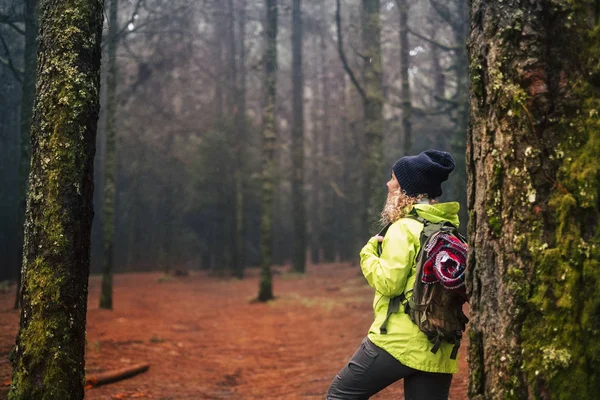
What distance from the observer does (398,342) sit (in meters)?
3.05

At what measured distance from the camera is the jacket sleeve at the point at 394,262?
9.98 ft

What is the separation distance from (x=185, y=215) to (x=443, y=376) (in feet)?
79.5

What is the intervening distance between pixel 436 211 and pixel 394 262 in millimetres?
448

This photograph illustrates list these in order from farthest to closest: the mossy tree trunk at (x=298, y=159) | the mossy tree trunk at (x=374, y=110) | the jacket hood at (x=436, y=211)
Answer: the mossy tree trunk at (x=298, y=159) → the mossy tree trunk at (x=374, y=110) → the jacket hood at (x=436, y=211)

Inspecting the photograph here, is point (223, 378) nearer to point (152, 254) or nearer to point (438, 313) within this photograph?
point (438, 313)

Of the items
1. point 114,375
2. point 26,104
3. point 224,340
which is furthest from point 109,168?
point 114,375

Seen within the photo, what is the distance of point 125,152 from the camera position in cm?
2470

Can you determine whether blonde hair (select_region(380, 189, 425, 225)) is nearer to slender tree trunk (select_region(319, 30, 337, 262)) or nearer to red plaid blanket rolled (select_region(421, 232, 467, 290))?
red plaid blanket rolled (select_region(421, 232, 467, 290))

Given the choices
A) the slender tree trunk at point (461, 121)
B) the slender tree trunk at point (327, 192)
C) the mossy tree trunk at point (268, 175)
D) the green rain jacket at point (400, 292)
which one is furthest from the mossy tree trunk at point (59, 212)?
the slender tree trunk at point (327, 192)

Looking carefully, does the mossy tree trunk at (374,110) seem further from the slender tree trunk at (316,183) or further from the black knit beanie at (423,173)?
the slender tree trunk at (316,183)

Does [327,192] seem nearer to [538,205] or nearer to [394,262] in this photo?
[394,262]

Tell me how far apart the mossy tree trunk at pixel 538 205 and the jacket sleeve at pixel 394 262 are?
1.69 ft

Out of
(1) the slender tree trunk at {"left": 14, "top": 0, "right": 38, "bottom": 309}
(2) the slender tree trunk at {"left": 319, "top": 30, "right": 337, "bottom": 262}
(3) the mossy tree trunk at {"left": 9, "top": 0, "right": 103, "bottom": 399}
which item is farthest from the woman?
(2) the slender tree trunk at {"left": 319, "top": 30, "right": 337, "bottom": 262}

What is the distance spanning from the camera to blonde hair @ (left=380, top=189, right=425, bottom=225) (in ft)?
10.9
